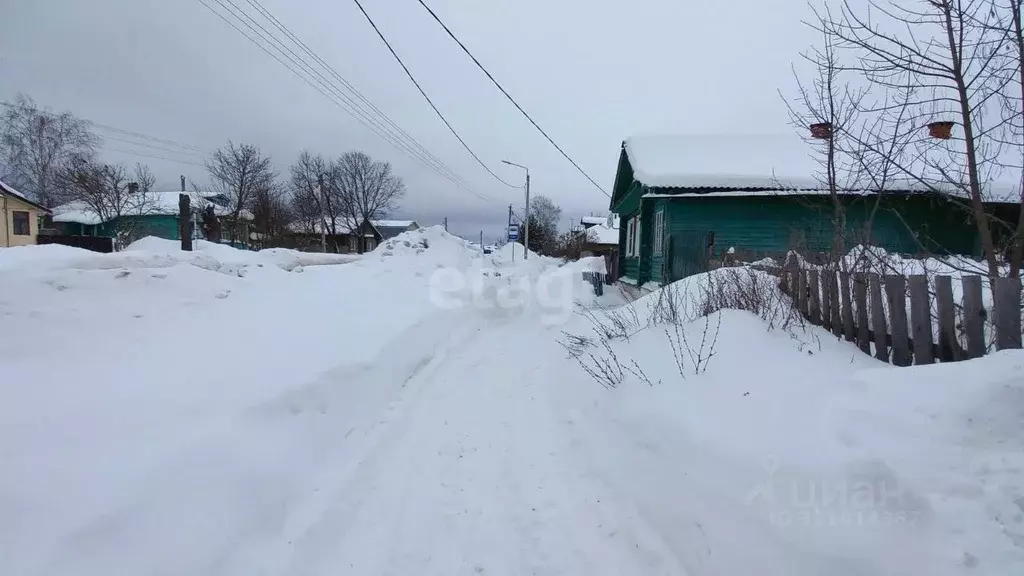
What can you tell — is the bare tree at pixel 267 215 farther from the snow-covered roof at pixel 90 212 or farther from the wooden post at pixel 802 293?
the wooden post at pixel 802 293

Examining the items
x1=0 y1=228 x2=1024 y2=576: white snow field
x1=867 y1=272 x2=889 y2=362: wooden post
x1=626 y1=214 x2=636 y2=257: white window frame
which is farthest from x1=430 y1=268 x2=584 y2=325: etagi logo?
x1=867 y1=272 x2=889 y2=362: wooden post

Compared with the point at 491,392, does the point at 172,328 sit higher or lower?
higher

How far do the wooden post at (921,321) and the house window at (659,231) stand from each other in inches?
351

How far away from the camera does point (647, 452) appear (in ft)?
11.3

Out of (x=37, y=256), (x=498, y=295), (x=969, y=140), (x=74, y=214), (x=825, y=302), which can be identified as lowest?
(x=498, y=295)

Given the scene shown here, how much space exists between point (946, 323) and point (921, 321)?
0.15m

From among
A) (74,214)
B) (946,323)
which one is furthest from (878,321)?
(74,214)

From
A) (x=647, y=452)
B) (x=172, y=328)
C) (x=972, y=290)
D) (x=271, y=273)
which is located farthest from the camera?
(x=271, y=273)

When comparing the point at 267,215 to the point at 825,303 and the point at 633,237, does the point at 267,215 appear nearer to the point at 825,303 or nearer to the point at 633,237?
the point at 633,237

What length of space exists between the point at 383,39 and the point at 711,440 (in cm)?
737

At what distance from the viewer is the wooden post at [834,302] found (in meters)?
4.38

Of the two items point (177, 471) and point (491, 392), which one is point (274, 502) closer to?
point (177, 471)

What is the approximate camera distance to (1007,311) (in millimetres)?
3070

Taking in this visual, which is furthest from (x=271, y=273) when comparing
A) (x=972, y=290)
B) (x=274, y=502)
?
(x=972, y=290)
